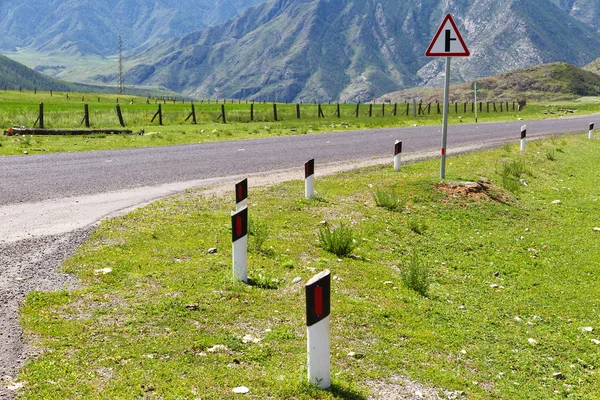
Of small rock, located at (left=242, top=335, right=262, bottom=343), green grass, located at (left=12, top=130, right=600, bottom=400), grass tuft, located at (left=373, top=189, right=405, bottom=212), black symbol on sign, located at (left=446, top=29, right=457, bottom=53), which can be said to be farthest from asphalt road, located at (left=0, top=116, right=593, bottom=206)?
small rock, located at (left=242, top=335, right=262, bottom=343)

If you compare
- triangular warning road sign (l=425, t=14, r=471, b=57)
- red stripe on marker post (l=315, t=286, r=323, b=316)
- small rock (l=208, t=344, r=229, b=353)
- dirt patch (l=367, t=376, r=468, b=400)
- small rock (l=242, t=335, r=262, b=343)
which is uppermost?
triangular warning road sign (l=425, t=14, r=471, b=57)

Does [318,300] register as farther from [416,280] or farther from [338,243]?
[338,243]

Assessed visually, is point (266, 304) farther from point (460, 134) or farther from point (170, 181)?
point (460, 134)

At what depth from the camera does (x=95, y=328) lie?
5.50 m

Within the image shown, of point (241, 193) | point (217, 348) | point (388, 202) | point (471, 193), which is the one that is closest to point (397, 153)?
point (471, 193)

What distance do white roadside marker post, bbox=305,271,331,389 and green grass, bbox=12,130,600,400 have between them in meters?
0.14

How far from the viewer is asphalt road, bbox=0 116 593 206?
12654mm

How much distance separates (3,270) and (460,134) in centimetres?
2659

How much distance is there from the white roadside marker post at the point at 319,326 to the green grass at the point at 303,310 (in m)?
0.14

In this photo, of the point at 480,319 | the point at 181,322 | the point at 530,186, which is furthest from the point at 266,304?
the point at 530,186

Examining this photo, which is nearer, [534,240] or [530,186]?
[534,240]

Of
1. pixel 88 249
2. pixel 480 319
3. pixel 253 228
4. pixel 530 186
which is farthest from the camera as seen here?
pixel 530 186

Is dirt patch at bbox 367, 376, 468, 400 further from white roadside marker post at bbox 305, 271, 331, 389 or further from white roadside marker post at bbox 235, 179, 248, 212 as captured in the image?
white roadside marker post at bbox 235, 179, 248, 212

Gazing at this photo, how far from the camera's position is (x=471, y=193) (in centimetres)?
1327
